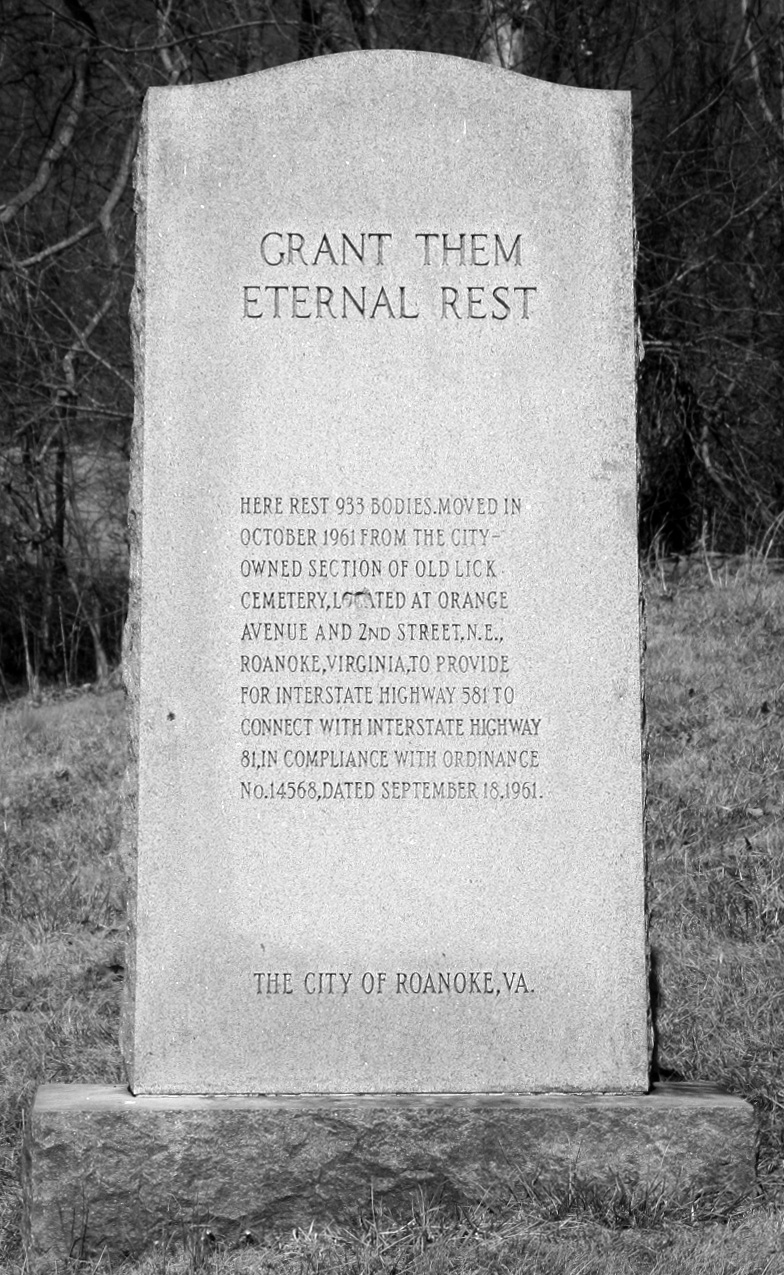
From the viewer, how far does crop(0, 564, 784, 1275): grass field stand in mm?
3115

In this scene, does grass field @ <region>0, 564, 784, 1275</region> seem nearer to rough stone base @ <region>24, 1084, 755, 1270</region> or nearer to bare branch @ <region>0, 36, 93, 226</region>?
rough stone base @ <region>24, 1084, 755, 1270</region>

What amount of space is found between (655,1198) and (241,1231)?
87cm

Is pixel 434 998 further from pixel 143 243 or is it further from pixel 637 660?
pixel 143 243

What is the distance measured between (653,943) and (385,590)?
6.33ft

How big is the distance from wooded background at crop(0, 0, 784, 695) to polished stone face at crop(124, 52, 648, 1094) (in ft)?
22.1

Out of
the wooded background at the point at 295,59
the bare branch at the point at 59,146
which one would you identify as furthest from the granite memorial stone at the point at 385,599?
the bare branch at the point at 59,146

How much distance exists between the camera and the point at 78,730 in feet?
27.0

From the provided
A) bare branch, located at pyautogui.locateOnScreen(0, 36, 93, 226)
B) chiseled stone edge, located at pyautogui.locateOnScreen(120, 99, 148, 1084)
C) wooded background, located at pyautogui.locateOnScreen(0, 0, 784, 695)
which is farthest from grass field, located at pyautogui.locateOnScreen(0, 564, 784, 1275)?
bare branch, located at pyautogui.locateOnScreen(0, 36, 93, 226)

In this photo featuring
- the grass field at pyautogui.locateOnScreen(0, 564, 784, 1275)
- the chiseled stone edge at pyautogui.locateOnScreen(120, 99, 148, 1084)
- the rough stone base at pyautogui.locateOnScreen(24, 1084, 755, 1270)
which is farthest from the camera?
the chiseled stone edge at pyautogui.locateOnScreen(120, 99, 148, 1084)

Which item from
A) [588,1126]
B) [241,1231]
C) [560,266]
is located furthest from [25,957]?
[560,266]

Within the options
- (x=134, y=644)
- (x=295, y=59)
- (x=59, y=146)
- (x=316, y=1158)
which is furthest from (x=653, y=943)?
(x=59, y=146)

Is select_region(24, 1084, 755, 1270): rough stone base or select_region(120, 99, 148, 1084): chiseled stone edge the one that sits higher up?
select_region(120, 99, 148, 1084): chiseled stone edge

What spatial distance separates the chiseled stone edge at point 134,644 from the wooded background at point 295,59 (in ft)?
22.8

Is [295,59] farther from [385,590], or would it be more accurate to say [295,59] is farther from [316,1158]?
[316,1158]
